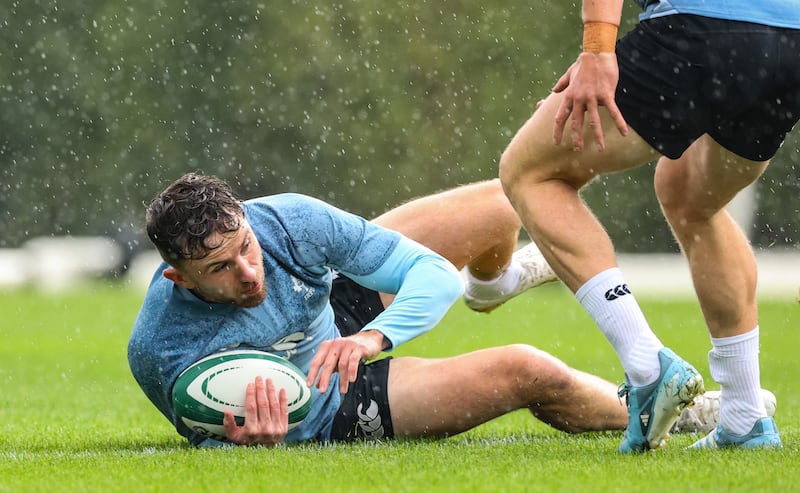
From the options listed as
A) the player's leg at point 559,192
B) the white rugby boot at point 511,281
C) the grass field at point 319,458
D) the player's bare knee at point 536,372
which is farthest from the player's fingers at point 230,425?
the white rugby boot at point 511,281

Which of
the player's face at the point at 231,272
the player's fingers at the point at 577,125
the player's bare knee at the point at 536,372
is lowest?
the player's bare knee at the point at 536,372

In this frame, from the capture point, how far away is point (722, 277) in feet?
15.6

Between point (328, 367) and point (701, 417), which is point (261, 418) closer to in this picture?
point (328, 367)

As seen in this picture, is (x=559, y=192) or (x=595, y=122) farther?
(x=559, y=192)

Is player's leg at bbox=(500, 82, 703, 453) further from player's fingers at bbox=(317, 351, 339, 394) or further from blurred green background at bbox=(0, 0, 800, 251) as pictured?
blurred green background at bbox=(0, 0, 800, 251)

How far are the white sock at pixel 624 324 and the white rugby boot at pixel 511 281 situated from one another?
6.10 feet

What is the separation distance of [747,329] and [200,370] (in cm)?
192

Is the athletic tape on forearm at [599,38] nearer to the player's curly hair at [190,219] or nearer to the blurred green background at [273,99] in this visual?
the player's curly hair at [190,219]

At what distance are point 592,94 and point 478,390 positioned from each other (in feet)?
4.60

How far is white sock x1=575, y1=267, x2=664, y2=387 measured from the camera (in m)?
4.25

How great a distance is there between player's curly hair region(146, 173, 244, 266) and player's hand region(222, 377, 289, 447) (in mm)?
512

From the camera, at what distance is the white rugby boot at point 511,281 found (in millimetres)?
6273

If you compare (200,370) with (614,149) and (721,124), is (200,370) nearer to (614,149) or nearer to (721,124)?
(614,149)

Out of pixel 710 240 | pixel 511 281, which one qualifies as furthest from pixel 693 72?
pixel 511 281
